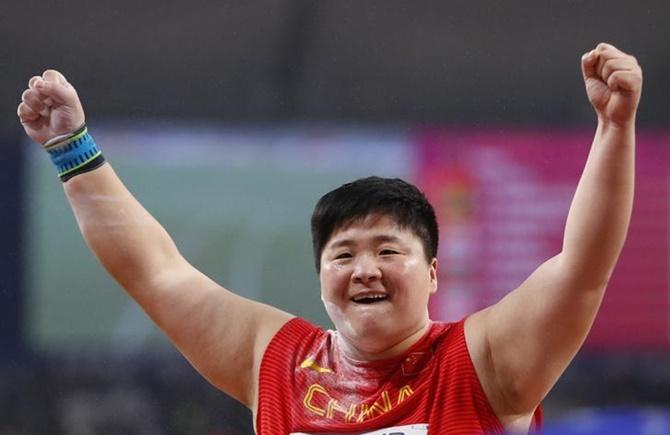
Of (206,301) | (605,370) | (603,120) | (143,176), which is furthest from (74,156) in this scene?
A: (605,370)

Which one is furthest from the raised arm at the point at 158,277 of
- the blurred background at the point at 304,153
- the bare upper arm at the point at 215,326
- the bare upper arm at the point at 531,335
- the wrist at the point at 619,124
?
the blurred background at the point at 304,153

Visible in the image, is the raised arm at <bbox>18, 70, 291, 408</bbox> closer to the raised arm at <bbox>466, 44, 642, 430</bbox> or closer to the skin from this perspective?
the skin

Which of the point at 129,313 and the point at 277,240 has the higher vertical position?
the point at 277,240

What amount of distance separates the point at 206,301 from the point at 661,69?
2.05 metres

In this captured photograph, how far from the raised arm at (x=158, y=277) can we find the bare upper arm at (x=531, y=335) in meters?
0.26

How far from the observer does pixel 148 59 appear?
9.64 feet

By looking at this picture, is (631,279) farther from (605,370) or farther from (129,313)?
(129,313)

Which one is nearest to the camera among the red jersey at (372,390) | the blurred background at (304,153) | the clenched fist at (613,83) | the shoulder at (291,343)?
the clenched fist at (613,83)

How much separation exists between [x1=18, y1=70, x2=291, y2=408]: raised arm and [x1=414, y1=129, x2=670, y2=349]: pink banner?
161cm

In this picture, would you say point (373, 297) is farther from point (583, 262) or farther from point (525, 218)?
point (525, 218)

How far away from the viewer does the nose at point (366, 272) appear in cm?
118

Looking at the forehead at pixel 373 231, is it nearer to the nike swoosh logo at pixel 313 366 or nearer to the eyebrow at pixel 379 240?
the eyebrow at pixel 379 240

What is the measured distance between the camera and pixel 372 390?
1.21m

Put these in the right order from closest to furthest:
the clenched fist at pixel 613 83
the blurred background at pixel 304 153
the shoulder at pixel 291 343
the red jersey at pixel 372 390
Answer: the clenched fist at pixel 613 83, the red jersey at pixel 372 390, the shoulder at pixel 291 343, the blurred background at pixel 304 153
